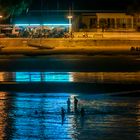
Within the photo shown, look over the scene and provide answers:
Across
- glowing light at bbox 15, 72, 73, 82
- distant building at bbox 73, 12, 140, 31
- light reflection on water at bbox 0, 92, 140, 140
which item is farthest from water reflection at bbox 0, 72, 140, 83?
distant building at bbox 73, 12, 140, 31

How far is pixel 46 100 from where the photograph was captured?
1708 cm

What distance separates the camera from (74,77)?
24.9 meters

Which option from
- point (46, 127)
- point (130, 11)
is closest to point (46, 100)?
point (46, 127)

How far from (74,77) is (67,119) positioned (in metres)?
11.7

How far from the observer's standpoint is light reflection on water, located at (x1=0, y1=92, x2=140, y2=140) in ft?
37.4

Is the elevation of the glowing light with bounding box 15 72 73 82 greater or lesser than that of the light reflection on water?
greater

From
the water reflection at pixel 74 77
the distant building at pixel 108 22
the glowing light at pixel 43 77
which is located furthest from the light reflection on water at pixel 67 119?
the distant building at pixel 108 22

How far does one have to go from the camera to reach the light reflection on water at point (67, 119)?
11391 millimetres

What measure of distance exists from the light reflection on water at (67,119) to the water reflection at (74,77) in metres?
5.51

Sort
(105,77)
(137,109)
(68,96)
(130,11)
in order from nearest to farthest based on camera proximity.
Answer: (137,109) → (68,96) → (105,77) → (130,11)

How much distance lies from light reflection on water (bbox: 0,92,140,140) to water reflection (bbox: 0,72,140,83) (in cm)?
551

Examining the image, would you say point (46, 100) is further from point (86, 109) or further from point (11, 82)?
point (11, 82)

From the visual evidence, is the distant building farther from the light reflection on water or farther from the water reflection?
the light reflection on water

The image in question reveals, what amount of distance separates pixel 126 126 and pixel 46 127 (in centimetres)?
160
